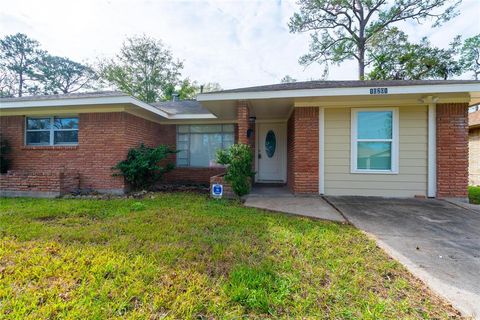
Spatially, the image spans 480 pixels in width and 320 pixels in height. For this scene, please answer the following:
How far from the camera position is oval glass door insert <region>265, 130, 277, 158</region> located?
348 inches

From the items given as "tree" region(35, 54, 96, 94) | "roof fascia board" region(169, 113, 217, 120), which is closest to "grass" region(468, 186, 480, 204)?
"roof fascia board" region(169, 113, 217, 120)

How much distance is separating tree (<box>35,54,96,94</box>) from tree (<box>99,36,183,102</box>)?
470 cm

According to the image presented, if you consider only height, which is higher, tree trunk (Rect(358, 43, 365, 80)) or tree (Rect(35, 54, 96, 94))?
tree (Rect(35, 54, 96, 94))

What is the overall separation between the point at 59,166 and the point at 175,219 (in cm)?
554

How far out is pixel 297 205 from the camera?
494 cm

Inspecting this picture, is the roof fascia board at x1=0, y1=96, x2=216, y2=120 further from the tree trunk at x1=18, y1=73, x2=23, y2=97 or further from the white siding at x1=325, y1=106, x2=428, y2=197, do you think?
the tree trunk at x1=18, y1=73, x2=23, y2=97

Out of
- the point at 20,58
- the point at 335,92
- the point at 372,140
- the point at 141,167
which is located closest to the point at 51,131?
the point at 141,167

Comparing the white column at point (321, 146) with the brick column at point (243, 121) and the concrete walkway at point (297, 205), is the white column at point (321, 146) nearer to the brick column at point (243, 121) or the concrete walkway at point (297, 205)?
the concrete walkway at point (297, 205)

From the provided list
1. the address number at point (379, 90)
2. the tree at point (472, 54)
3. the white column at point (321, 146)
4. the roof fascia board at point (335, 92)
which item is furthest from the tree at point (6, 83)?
the tree at point (472, 54)

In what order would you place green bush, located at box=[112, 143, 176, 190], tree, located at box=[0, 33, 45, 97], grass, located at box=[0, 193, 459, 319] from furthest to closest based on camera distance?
tree, located at box=[0, 33, 45, 97] → green bush, located at box=[112, 143, 176, 190] → grass, located at box=[0, 193, 459, 319]

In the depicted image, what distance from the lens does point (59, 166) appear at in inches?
272

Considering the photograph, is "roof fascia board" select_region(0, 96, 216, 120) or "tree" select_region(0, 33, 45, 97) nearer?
"roof fascia board" select_region(0, 96, 216, 120)

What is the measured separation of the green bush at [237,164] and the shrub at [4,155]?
730 centimetres

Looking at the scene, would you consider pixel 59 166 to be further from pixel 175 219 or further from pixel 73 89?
pixel 73 89
